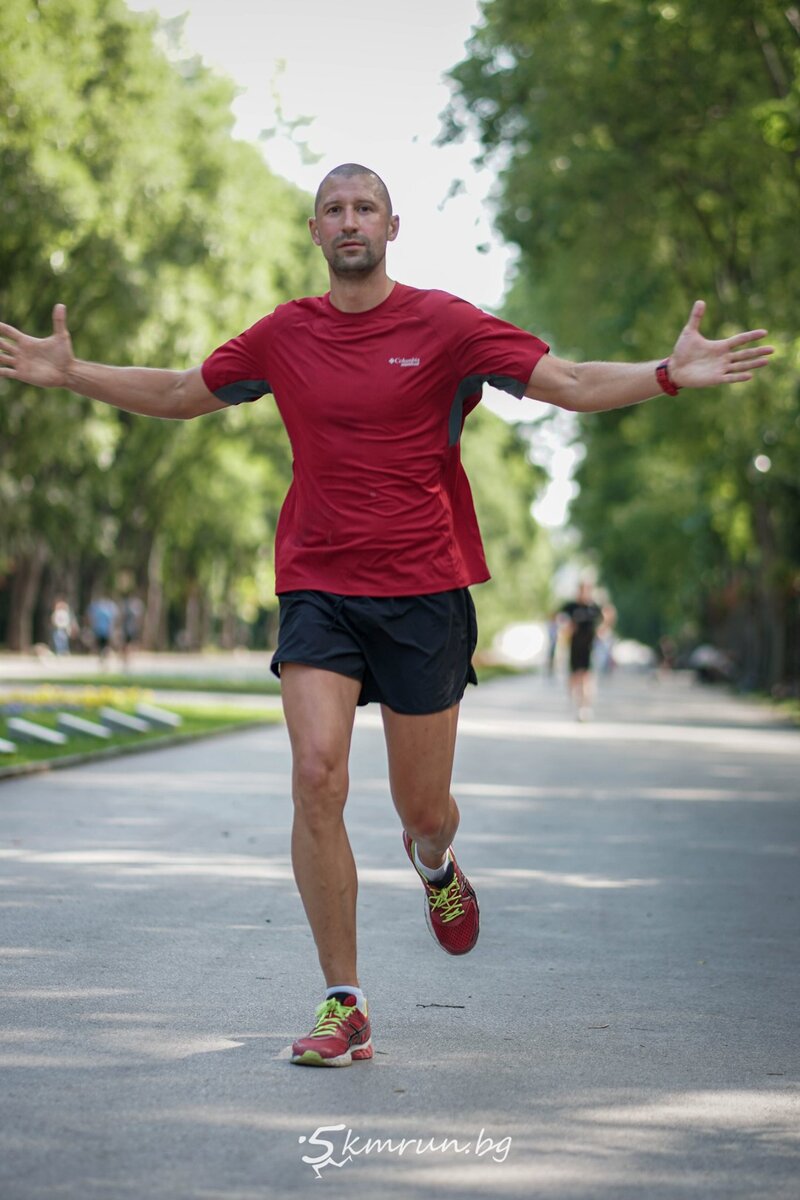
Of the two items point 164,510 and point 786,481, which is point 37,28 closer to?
point 786,481

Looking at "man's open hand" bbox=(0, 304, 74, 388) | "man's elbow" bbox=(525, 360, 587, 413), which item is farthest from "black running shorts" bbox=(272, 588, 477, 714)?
"man's open hand" bbox=(0, 304, 74, 388)

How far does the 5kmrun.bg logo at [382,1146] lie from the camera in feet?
14.9

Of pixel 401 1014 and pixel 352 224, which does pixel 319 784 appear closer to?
pixel 401 1014

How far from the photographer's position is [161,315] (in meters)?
36.5

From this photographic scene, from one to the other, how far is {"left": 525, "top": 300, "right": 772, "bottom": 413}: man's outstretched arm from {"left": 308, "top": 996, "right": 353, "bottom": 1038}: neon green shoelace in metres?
Answer: 1.79

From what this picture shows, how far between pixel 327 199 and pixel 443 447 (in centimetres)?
78

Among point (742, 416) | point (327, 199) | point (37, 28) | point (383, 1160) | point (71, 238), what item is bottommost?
point (383, 1160)

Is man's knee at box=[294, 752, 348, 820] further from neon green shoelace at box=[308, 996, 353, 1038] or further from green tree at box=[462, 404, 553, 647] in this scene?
green tree at box=[462, 404, 553, 647]

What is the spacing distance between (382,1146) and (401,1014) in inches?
67.7

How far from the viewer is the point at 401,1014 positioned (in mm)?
6332

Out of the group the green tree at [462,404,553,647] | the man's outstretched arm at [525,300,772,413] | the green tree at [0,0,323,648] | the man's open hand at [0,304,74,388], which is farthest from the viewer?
the green tree at [462,404,553,647]

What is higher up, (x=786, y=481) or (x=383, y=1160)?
(x=786, y=481)

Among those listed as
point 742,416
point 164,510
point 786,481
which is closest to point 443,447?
point 742,416

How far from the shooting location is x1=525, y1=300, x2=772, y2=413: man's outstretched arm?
5840 mm
